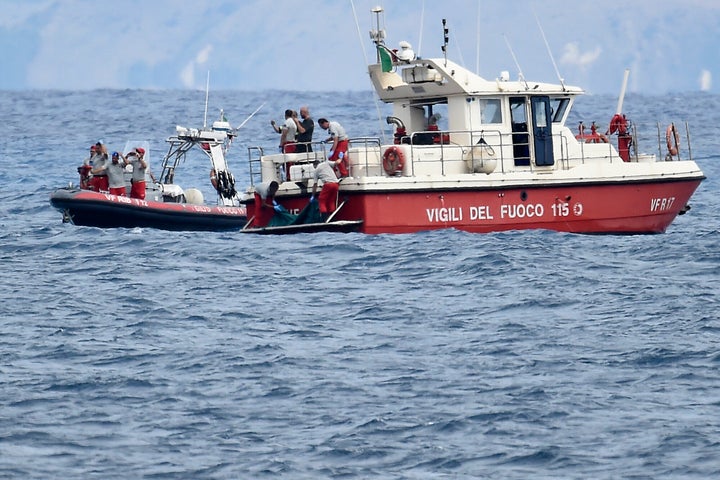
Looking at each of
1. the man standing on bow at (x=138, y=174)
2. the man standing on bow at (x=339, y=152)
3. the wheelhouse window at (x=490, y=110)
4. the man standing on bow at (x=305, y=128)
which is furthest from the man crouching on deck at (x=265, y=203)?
the wheelhouse window at (x=490, y=110)

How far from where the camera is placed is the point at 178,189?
27109 millimetres

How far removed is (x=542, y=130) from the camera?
2400 cm

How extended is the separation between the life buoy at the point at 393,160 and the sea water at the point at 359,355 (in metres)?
1.05

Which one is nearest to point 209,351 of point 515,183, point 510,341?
point 510,341

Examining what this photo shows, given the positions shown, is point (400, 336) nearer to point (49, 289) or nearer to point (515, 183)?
point (49, 289)

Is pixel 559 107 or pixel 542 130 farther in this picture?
pixel 559 107

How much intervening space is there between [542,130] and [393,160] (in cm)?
283

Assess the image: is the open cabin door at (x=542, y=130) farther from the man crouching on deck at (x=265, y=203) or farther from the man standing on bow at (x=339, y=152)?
the man crouching on deck at (x=265, y=203)

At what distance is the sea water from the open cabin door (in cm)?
162

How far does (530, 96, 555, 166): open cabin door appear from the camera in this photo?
2388 centimetres

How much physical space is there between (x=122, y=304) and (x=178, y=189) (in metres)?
8.95

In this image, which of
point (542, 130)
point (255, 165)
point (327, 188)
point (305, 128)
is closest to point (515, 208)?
point (542, 130)

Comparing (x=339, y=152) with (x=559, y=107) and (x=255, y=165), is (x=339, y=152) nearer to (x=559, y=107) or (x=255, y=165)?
(x=559, y=107)

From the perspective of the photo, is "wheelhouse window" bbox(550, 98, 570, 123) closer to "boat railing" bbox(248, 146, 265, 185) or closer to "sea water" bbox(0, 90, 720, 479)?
"sea water" bbox(0, 90, 720, 479)
